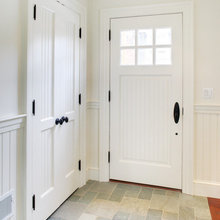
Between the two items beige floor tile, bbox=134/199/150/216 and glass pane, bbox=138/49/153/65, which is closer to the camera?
beige floor tile, bbox=134/199/150/216

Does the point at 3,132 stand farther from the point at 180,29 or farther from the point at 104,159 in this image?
the point at 180,29

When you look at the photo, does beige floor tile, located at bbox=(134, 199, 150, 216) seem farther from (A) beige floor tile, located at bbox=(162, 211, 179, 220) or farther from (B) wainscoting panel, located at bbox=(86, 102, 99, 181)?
(B) wainscoting panel, located at bbox=(86, 102, 99, 181)

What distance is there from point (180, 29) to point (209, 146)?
1.33m

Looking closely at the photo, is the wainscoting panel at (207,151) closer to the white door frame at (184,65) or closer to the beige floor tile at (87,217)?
the white door frame at (184,65)

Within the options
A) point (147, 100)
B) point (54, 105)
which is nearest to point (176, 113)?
point (147, 100)

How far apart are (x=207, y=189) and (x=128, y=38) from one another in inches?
76.8

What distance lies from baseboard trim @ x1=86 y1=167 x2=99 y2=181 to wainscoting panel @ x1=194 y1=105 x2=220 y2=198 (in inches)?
47.0

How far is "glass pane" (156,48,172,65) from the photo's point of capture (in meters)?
2.62

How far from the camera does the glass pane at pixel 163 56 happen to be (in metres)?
2.62

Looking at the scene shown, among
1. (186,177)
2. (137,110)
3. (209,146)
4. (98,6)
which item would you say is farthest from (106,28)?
(186,177)

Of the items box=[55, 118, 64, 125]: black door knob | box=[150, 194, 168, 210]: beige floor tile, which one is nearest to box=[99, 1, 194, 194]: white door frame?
box=[150, 194, 168, 210]: beige floor tile

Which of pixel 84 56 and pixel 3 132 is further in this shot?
pixel 84 56

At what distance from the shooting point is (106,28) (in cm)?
281

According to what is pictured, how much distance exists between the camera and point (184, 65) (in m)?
2.55
